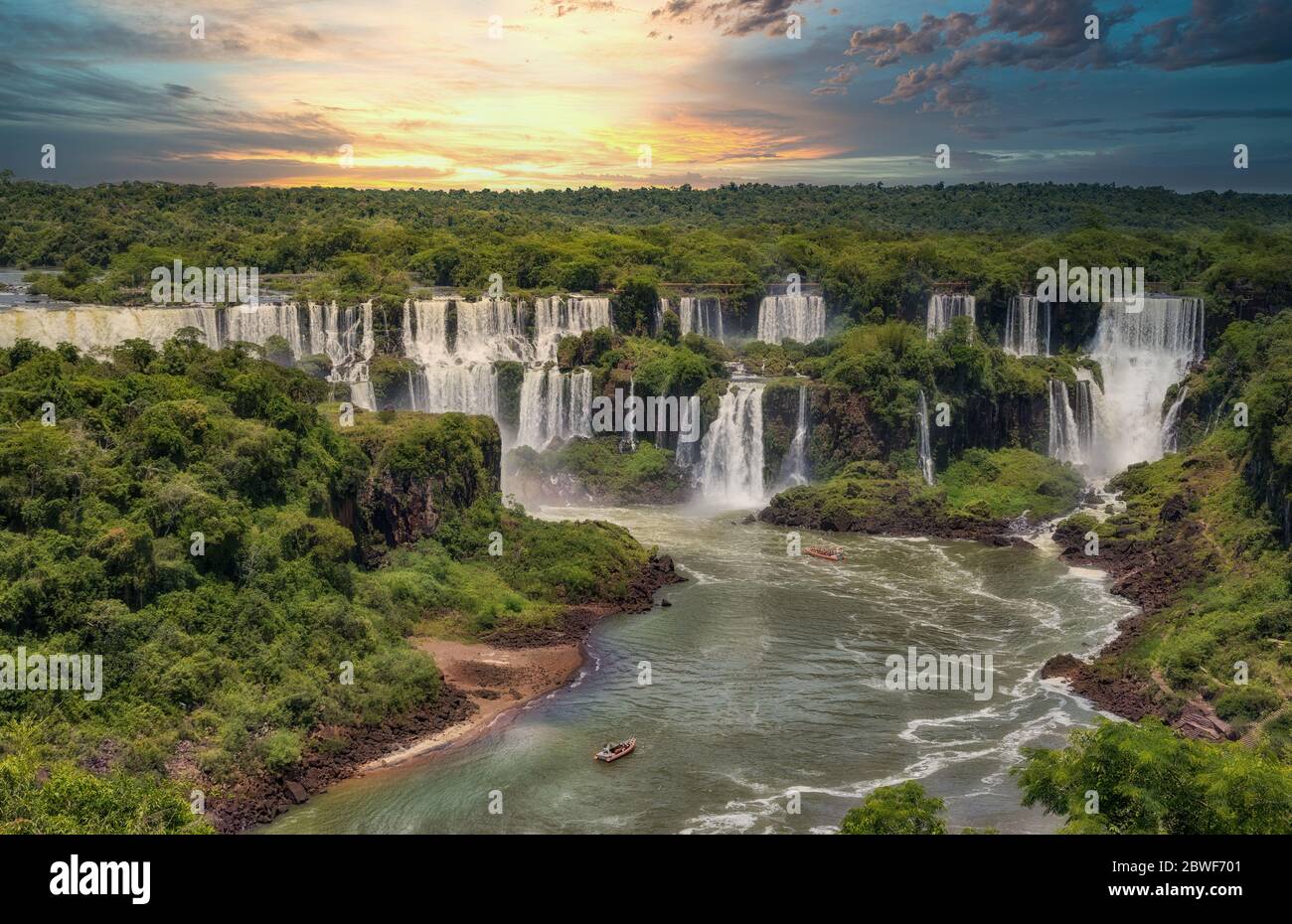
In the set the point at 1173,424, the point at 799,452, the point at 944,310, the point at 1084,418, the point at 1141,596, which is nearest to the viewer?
the point at 1141,596

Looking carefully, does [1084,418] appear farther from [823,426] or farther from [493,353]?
[493,353]

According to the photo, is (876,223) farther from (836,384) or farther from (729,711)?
(729,711)

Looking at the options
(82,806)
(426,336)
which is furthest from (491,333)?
(82,806)

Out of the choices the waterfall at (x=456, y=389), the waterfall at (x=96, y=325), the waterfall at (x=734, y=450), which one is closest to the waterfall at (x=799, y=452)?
the waterfall at (x=734, y=450)

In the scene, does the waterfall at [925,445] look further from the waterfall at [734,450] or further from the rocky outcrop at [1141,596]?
the rocky outcrop at [1141,596]

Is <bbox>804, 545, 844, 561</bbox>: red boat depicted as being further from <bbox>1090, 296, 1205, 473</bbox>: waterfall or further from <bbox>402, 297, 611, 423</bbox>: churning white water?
<bbox>1090, 296, 1205, 473</bbox>: waterfall
